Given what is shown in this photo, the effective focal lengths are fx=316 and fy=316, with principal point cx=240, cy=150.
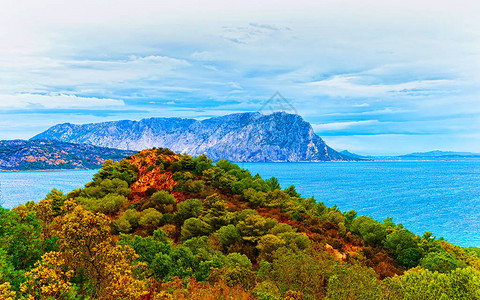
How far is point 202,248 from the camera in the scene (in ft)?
69.9

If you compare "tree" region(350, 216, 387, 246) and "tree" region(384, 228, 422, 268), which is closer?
"tree" region(384, 228, 422, 268)

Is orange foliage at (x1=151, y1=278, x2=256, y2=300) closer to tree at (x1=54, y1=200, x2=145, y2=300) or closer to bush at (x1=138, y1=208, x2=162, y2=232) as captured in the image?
tree at (x1=54, y1=200, x2=145, y2=300)

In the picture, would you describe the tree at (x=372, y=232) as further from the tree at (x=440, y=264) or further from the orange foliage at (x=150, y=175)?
the orange foliage at (x=150, y=175)

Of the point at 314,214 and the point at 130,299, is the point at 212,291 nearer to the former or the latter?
the point at 130,299

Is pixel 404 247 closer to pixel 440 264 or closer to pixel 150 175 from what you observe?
pixel 440 264

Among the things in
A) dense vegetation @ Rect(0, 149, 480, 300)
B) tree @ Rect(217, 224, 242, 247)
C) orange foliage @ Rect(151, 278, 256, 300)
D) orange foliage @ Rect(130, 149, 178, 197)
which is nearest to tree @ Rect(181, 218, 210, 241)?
dense vegetation @ Rect(0, 149, 480, 300)

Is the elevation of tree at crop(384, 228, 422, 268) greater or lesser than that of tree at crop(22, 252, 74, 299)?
lesser

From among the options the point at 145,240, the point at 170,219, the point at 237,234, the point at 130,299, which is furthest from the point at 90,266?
the point at 170,219

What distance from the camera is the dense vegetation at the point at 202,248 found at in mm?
11070

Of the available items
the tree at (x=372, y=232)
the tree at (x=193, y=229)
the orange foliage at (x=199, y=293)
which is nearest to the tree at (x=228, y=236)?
the tree at (x=193, y=229)

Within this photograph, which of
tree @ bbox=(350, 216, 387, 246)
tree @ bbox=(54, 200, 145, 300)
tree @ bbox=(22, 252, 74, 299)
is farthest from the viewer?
tree @ bbox=(350, 216, 387, 246)

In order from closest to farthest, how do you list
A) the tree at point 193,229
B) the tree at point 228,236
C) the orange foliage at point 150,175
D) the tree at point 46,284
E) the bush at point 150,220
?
the tree at point 46,284
the tree at point 228,236
the tree at point 193,229
the bush at point 150,220
the orange foliage at point 150,175

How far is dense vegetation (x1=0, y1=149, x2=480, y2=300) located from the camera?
11070 mm

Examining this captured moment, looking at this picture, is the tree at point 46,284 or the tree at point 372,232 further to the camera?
the tree at point 372,232
